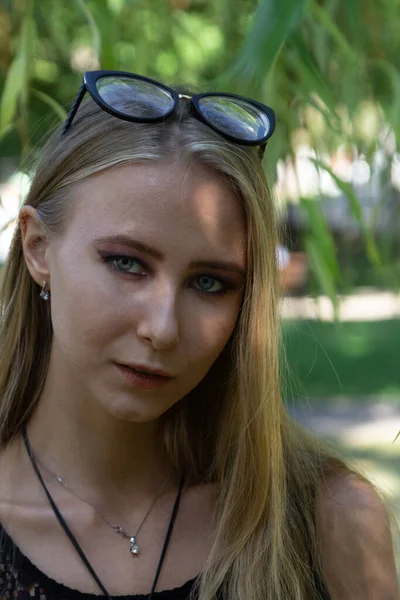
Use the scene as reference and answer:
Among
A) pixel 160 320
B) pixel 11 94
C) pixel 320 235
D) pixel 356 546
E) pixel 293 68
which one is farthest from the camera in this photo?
pixel 293 68

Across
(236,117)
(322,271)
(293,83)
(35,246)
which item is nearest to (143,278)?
(35,246)

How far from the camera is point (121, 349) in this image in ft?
5.41

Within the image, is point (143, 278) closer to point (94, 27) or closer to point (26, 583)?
point (26, 583)

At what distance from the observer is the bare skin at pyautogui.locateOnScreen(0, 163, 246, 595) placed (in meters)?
1.64

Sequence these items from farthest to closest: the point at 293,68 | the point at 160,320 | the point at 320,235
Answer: the point at 293,68 < the point at 320,235 < the point at 160,320

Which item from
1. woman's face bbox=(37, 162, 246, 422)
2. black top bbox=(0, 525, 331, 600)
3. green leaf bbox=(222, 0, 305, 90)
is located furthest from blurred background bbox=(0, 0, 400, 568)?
black top bbox=(0, 525, 331, 600)

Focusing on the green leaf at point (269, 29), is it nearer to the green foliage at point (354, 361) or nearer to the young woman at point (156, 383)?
the young woman at point (156, 383)

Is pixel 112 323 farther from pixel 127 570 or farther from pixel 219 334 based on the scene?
pixel 127 570

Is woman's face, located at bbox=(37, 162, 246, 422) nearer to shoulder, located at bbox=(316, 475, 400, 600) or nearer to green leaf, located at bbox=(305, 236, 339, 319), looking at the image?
shoulder, located at bbox=(316, 475, 400, 600)

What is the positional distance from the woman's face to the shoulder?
39 cm

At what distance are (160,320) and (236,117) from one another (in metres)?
0.44

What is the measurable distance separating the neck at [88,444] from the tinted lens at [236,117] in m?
0.55

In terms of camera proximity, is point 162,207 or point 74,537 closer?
point 162,207

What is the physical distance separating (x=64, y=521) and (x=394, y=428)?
4.64 m
